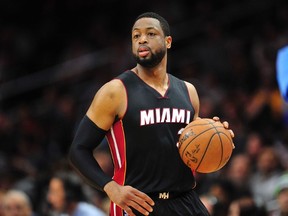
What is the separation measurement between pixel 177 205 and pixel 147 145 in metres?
0.47

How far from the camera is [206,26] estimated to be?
14.8 metres

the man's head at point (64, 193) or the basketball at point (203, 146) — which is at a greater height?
the man's head at point (64, 193)

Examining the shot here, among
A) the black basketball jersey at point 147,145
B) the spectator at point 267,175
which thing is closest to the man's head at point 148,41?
the black basketball jersey at point 147,145

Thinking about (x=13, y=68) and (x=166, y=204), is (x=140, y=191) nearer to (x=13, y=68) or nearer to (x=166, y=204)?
(x=166, y=204)

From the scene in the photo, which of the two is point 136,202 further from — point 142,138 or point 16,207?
point 16,207

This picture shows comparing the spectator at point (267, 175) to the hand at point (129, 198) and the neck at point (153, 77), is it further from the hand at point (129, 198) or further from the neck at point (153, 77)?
Answer: the hand at point (129, 198)

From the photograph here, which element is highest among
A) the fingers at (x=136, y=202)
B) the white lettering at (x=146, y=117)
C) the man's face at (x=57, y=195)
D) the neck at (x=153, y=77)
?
the man's face at (x=57, y=195)

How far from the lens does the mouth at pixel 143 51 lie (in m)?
5.88

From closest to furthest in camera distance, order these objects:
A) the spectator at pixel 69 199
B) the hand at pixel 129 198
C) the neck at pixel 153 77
Result: the hand at pixel 129 198
the neck at pixel 153 77
the spectator at pixel 69 199

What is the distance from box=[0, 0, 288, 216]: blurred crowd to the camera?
10602 mm

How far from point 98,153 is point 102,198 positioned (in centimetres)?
63

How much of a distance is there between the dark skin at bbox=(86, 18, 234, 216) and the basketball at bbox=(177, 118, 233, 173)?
0.59 feet

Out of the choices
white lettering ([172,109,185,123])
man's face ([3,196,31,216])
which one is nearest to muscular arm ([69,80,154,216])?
white lettering ([172,109,185,123])

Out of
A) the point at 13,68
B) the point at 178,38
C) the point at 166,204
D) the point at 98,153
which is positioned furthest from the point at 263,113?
the point at 166,204
